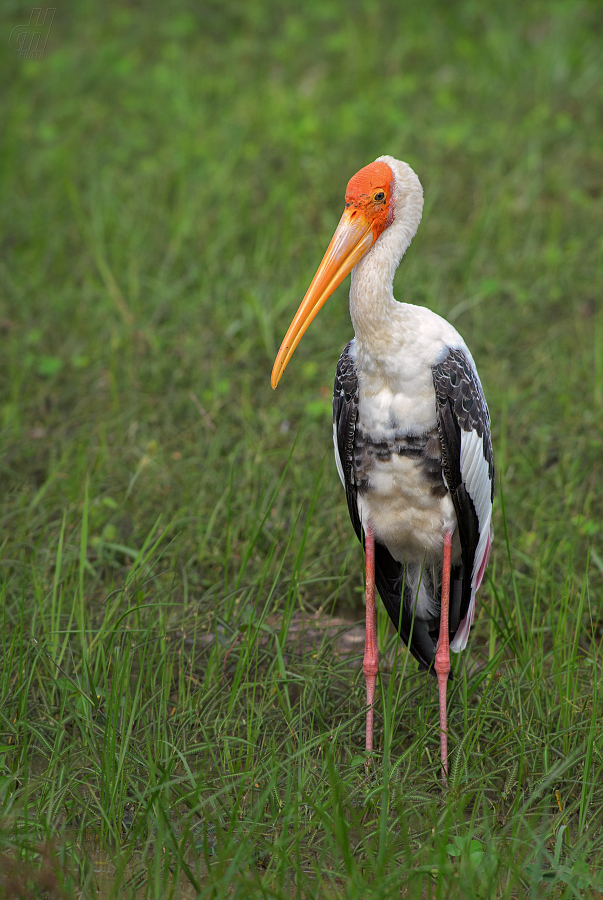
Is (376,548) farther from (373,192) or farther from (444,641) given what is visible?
(373,192)

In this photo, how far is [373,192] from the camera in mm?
2559

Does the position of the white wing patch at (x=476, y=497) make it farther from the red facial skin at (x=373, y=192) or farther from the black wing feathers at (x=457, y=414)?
the red facial skin at (x=373, y=192)

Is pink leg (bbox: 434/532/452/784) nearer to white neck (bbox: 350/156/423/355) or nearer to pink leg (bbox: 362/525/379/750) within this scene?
pink leg (bbox: 362/525/379/750)

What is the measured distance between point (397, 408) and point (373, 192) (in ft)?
1.90

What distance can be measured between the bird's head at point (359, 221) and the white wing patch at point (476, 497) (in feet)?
1.76

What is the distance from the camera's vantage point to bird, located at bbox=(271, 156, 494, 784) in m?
2.53

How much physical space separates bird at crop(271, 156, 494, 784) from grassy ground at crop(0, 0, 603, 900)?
0.75ft

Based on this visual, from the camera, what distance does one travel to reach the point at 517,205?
5512 mm

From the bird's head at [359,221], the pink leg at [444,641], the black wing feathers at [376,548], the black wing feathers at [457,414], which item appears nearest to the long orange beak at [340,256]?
the bird's head at [359,221]

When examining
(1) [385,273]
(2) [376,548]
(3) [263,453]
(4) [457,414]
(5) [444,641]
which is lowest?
(5) [444,641]

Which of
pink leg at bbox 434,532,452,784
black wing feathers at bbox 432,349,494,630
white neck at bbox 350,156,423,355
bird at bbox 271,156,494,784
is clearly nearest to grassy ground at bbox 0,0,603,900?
pink leg at bbox 434,532,452,784

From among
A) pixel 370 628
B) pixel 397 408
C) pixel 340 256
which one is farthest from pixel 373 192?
pixel 370 628

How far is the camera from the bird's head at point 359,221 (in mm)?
2555

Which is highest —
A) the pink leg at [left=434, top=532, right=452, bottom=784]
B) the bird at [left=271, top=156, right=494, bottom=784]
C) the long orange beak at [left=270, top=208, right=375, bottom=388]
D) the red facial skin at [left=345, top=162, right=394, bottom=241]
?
the red facial skin at [left=345, top=162, right=394, bottom=241]
